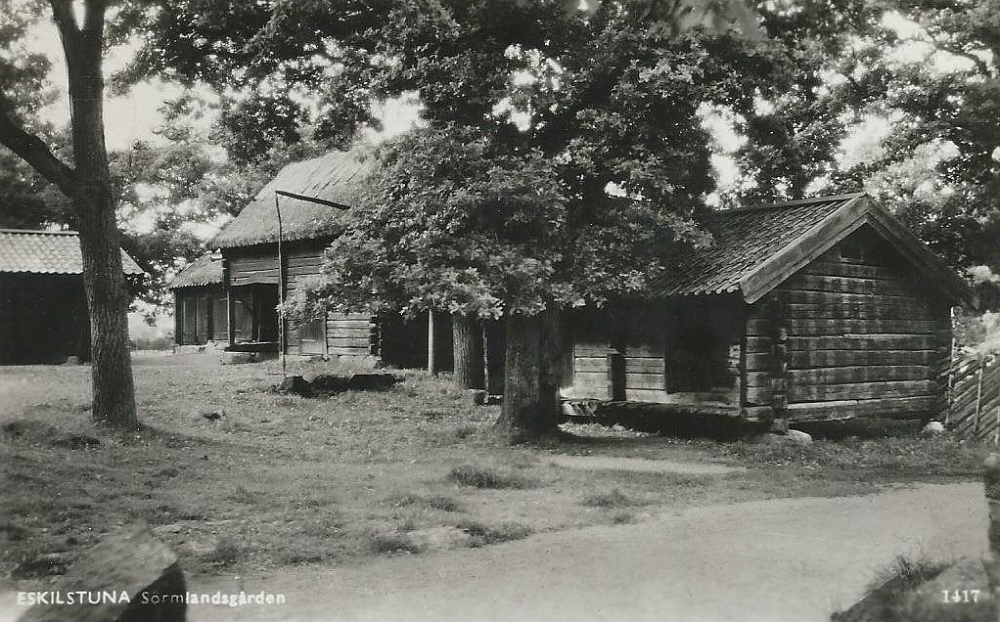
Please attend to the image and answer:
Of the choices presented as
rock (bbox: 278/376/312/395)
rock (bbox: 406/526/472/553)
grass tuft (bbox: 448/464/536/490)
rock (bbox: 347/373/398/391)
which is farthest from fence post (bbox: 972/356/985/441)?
rock (bbox: 278/376/312/395)

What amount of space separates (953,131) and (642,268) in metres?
8.25

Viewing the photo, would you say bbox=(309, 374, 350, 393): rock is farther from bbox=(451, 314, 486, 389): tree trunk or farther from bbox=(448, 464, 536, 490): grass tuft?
bbox=(448, 464, 536, 490): grass tuft

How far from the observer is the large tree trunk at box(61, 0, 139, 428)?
38.2ft

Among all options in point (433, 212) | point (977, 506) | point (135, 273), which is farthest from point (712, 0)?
point (135, 273)

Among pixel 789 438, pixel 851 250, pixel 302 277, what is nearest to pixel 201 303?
pixel 302 277

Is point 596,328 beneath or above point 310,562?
above

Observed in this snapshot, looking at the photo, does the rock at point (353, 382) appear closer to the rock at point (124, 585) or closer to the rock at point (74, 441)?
the rock at point (74, 441)

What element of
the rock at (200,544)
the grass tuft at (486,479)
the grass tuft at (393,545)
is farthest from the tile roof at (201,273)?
the grass tuft at (393,545)

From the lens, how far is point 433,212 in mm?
13469

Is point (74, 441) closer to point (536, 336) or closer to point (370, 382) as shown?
point (536, 336)

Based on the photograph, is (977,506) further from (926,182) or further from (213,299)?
(213,299)

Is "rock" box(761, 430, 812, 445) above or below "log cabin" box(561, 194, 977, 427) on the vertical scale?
below

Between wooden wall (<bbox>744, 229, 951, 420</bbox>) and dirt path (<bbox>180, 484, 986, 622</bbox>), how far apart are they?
21.3 ft

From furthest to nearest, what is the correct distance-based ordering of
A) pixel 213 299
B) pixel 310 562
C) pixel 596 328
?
1. pixel 213 299
2. pixel 596 328
3. pixel 310 562
